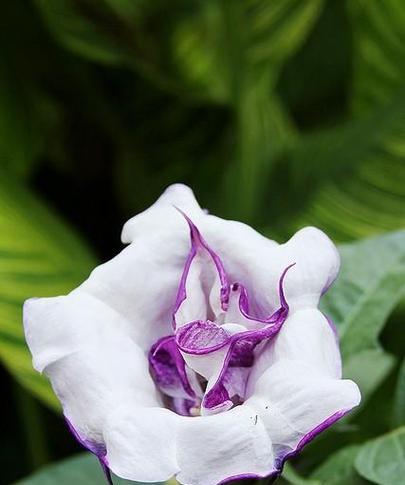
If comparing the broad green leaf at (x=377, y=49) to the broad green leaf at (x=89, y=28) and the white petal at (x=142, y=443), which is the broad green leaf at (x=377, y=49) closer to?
the broad green leaf at (x=89, y=28)

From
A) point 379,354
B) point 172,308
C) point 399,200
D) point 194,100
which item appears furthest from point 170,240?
point 194,100

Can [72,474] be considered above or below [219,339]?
below

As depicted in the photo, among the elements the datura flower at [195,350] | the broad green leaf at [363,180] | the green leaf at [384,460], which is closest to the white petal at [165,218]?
the datura flower at [195,350]

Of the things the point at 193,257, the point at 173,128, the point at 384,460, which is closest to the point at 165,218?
the point at 193,257

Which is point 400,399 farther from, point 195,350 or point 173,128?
point 173,128

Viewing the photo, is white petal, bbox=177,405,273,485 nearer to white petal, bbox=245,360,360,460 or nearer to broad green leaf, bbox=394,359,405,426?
white petal, bbox=245,360,360,460

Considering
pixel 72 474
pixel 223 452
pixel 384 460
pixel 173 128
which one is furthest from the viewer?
pixel 173 128

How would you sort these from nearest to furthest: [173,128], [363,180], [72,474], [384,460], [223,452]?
[223,452] < [384,460] < [72,474] < [363,180] < [173,128]
